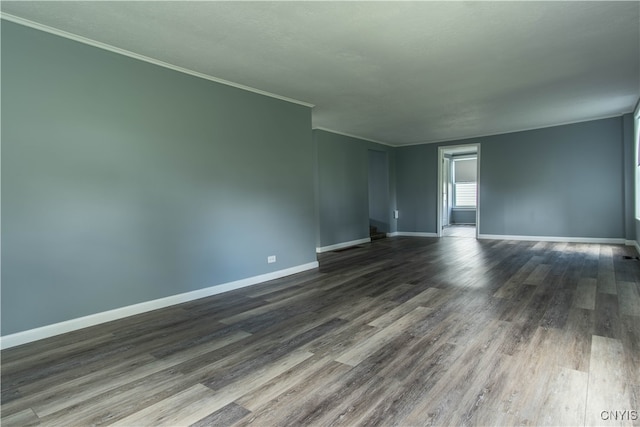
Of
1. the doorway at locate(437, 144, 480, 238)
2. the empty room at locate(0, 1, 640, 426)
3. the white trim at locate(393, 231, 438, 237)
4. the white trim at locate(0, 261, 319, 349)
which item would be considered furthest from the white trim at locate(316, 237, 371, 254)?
the doorway at locate(437, 144, 480, 238)

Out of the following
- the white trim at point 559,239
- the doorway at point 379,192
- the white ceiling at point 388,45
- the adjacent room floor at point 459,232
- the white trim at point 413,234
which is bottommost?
the adjacent room floor at point 459,232

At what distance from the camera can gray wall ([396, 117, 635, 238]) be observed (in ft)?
21.4

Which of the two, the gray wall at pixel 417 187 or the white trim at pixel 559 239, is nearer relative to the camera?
the white trim at pixel 559 239

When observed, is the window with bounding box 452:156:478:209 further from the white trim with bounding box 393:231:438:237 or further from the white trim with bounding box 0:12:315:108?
the white trim with bounding box 0:12:315:108

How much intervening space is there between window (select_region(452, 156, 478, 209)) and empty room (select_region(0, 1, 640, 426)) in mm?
6940

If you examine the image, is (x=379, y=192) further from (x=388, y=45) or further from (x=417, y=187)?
(x=388, y=45)

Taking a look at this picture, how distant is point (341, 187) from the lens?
7.36 meters

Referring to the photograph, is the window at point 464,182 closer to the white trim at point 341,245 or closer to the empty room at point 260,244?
the white trim at point 341,245

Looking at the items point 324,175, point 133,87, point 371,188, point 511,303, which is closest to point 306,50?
point 133,87

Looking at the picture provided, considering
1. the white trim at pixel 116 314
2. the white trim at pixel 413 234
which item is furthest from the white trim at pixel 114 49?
the white trim at pixel 413 234

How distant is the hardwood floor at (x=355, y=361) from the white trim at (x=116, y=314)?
0.09 m

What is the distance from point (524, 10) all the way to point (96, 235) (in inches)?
161

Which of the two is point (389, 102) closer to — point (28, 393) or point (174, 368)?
point (174, 368)

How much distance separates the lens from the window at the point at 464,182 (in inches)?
476
